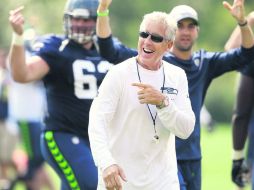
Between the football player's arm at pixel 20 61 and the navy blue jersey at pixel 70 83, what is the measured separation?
0.32ft

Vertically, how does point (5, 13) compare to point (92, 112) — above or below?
below

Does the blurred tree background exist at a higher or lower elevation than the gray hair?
lower

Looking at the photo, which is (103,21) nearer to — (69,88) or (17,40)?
(17,40)

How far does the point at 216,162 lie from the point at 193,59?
10.5 meters

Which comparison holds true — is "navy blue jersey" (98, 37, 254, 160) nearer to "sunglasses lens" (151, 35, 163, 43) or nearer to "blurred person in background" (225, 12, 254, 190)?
"blurred person in background" (225, 12, 254, 190)

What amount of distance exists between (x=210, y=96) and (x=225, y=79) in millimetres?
2102

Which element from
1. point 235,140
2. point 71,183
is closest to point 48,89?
point 71,183

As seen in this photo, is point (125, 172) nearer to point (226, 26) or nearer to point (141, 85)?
point (141, 85)

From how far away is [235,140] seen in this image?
9.16m

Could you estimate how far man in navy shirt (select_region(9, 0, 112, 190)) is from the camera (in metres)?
8.74

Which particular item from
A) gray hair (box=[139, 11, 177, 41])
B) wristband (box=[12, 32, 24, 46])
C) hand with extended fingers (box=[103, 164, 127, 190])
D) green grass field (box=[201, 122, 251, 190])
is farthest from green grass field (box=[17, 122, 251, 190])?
hand with extended fingers (box=[103, 164, 127, 190])

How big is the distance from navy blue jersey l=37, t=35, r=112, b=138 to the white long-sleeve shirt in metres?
1.98

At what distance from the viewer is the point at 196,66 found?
8359 mm

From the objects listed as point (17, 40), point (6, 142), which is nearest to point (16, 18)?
point (17, 40)
